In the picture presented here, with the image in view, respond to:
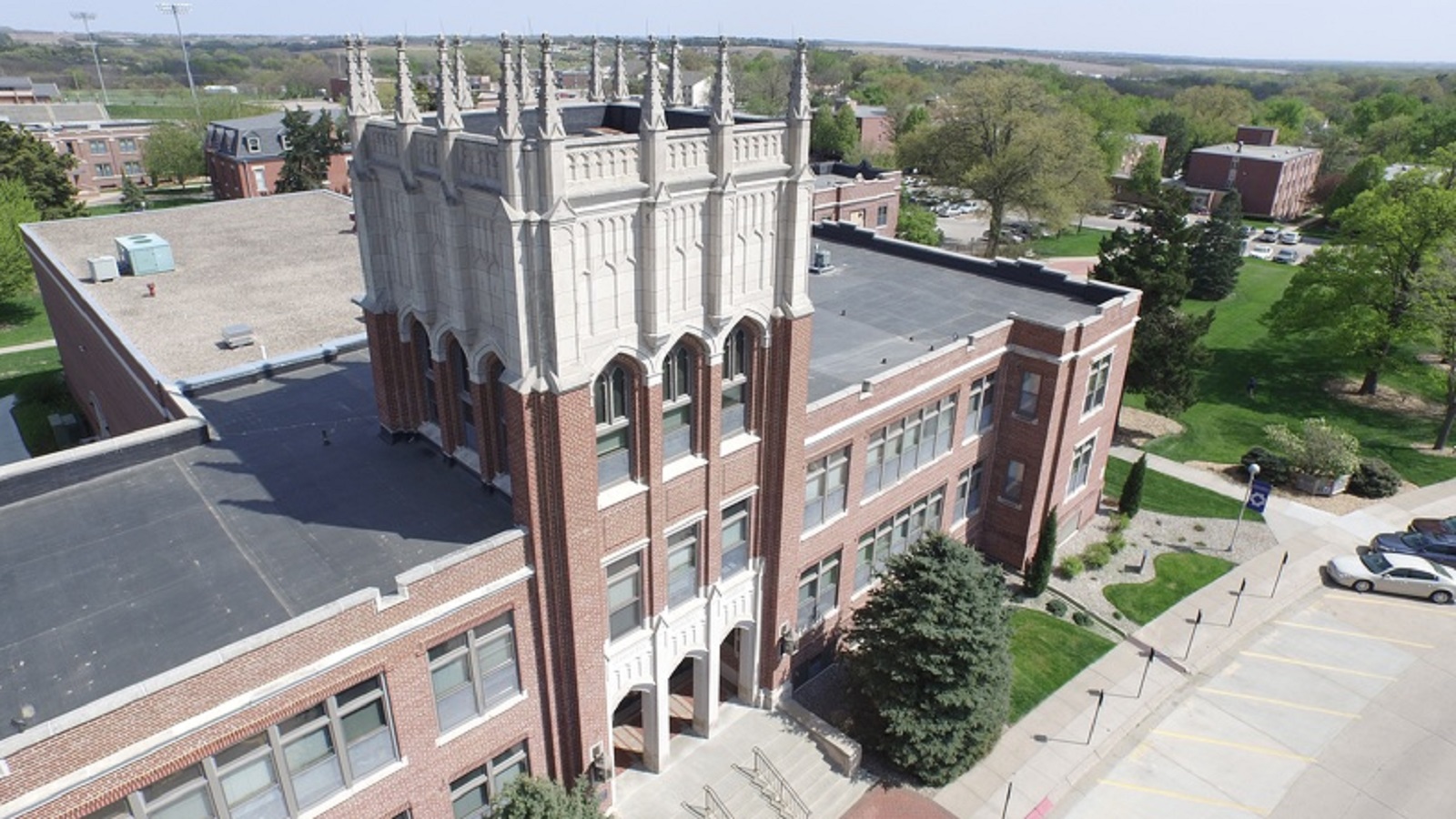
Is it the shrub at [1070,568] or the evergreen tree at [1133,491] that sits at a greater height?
the evergreen tree at [1133,491]

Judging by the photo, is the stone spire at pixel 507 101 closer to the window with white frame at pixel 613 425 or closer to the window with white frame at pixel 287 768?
the window with white frame at pixel 613 425

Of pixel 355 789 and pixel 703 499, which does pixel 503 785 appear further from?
pixel 703 499

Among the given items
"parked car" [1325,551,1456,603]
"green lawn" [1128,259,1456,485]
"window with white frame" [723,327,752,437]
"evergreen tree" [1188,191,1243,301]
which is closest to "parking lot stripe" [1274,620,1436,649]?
"parked car" [1325,551,1456,603]

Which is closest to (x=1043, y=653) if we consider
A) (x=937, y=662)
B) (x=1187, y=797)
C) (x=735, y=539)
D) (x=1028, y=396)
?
(x=1187, y=797)

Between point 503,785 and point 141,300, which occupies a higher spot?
point 141,300

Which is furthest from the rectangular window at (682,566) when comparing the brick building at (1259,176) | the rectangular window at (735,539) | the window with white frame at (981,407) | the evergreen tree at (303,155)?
the brick building at (1259,176)

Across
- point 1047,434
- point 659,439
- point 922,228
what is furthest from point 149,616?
point 922,228
